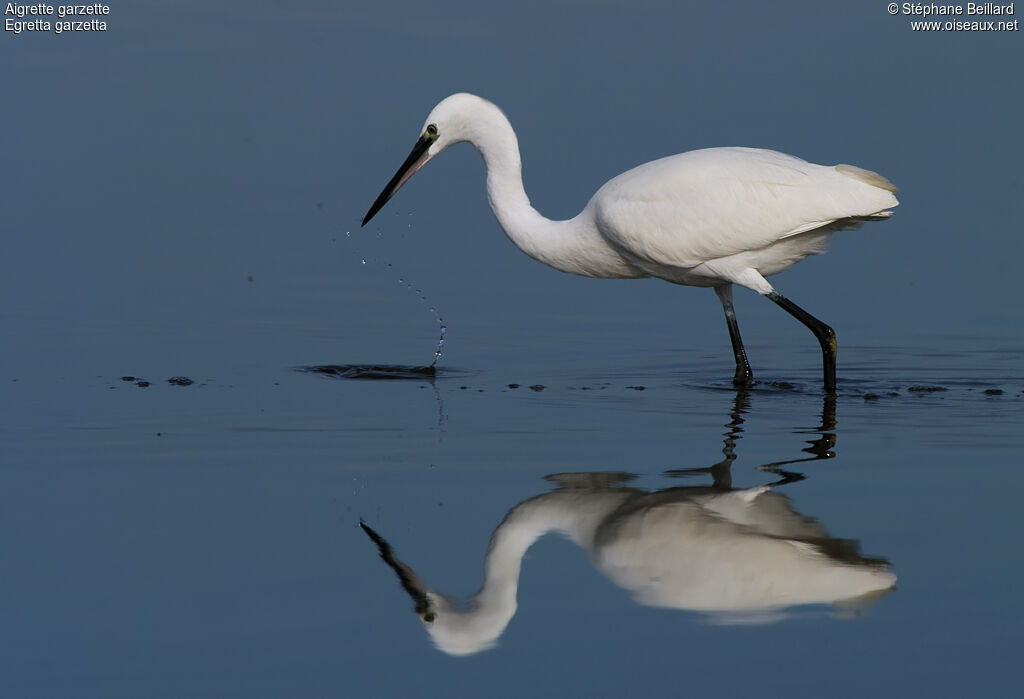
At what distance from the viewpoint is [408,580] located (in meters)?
5.91

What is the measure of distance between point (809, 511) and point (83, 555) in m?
2.90

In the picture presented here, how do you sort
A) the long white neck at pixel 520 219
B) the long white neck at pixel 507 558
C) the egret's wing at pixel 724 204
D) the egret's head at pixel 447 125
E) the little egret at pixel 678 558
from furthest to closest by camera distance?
the egret's head at pixel 447 125 → the long white neck at pixel 520 219 → the egret's wing at pixel 724 204 → the little egret at pixel 678 558 → the long white neck at pixel 507 558

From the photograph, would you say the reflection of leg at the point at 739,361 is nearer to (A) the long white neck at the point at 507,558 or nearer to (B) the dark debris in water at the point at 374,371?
(B) the dark debris in water at the point at 374,371

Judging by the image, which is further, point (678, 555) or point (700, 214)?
point (700, 214)

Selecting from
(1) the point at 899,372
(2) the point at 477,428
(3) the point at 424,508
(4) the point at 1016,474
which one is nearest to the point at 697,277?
(1) the point at 899,372

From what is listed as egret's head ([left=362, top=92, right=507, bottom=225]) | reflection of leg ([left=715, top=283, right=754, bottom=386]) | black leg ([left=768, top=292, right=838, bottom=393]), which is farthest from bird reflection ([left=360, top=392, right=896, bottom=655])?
egret's head ([left=362, top=92, right=507, bottom=225])

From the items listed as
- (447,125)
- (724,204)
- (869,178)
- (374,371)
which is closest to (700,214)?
(724,204)

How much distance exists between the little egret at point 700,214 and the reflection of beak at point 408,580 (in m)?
4.10

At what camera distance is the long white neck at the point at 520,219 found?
1066 cm

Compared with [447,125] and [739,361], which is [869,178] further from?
[447,125]

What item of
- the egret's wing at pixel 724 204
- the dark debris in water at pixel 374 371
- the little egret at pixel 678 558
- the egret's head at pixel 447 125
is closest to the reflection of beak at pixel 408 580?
the little egret at pixel 678 558

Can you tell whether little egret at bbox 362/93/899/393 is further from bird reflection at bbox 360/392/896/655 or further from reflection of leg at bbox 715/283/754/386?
bird reflection at bbox 360/392/896/655

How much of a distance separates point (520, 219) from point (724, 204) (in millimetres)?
1478

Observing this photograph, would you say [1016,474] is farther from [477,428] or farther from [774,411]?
[477,428]
